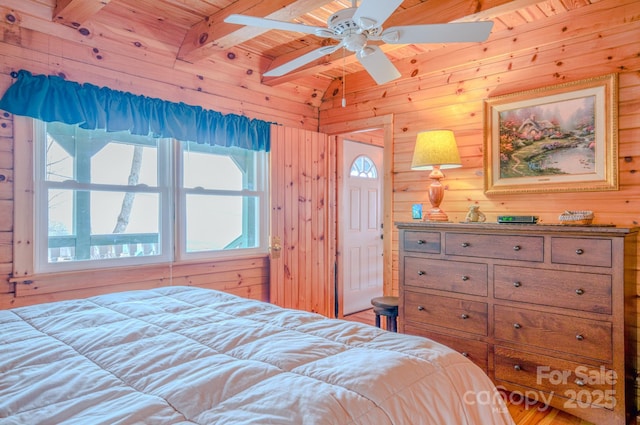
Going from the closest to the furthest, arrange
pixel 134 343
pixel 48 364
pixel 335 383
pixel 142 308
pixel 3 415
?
pixel 3 415, pixel 335 383, pixel 48 364, pixel 134 343, pixel 142 308

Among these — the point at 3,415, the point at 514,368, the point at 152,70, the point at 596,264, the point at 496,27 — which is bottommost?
the point at 514,368

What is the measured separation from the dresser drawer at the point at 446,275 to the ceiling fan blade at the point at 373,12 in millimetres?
1668

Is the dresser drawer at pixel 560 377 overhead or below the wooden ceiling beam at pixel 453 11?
below

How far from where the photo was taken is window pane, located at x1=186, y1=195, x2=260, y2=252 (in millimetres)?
3320

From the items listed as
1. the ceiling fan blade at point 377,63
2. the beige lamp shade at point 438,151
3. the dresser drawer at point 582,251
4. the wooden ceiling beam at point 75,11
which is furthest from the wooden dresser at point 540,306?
the wooden ceiling beam at point 75,11

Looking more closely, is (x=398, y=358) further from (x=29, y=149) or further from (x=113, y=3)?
(x=113, y=3)

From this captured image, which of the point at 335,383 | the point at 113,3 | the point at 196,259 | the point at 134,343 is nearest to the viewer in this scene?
the point at 335,383

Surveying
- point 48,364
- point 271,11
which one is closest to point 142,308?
point 48,364

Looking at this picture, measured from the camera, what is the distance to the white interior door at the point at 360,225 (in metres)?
4.67

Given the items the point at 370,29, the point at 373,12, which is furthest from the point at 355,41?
the point at 373,12

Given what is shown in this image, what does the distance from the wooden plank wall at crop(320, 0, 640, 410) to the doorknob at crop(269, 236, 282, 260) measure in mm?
1073

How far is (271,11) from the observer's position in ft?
7.95

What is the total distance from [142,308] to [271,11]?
1830 mm

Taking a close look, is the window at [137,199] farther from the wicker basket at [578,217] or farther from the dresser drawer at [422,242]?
the wicker basket at [578,217]
